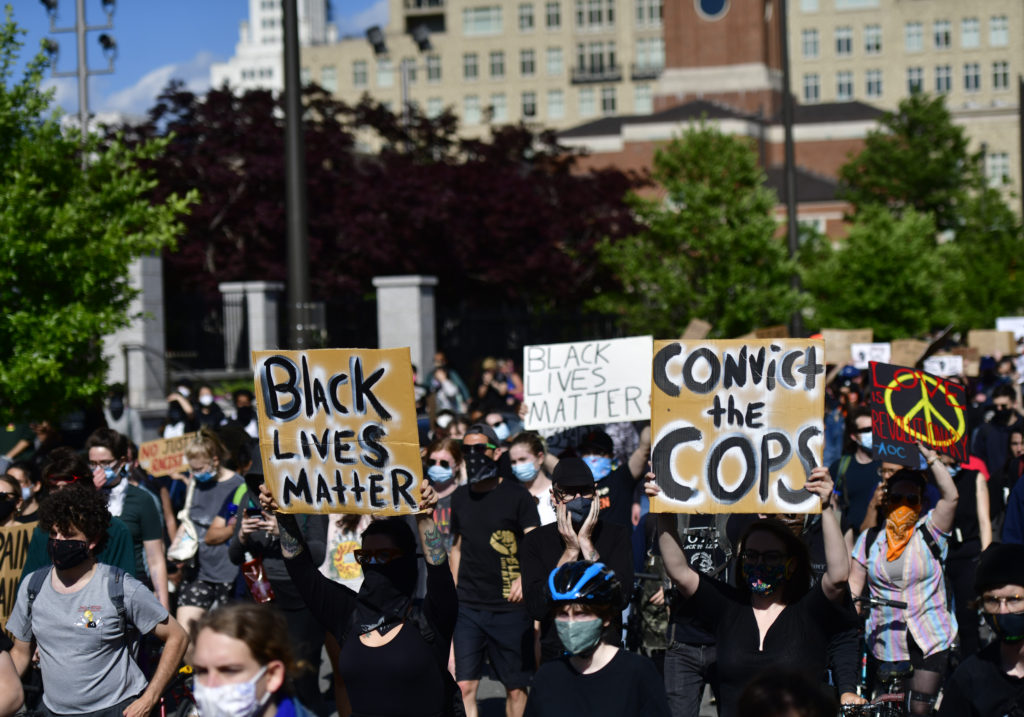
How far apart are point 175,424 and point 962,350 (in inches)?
508

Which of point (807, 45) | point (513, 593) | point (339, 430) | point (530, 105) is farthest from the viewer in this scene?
→ point (530, 105)

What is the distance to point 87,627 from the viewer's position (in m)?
5.53

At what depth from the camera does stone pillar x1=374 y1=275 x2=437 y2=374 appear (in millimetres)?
21359

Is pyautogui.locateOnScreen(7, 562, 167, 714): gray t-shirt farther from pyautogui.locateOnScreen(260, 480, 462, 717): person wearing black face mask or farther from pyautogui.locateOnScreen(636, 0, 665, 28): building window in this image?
pyautogui.locateOnScreen(636, 0, 665, 28): building window

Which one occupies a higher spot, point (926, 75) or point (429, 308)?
point (926, 75)

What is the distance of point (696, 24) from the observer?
80562mm

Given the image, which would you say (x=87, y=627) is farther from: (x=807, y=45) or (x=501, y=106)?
(x=501, y=106)

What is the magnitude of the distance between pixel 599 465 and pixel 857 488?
5.54ft

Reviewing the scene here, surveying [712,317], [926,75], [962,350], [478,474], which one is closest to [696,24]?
[926,75]

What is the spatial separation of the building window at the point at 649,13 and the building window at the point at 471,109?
1284 centimetres

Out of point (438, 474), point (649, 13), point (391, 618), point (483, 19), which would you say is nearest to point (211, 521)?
point (438, 474)

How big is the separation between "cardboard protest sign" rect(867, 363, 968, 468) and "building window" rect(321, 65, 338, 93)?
98.8 m

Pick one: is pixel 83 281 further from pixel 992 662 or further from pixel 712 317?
pixel 712 317

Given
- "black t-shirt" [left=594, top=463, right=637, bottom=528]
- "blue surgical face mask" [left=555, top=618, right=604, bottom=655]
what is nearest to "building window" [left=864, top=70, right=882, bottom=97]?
"black t-shirt" [left=594, top=463, right=637, bottom=528]
